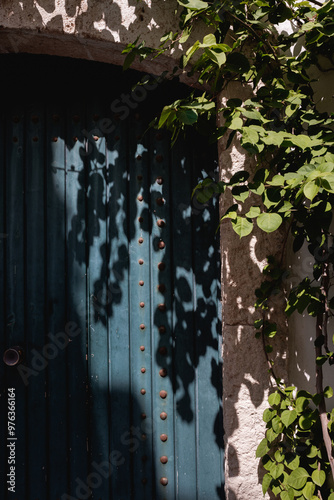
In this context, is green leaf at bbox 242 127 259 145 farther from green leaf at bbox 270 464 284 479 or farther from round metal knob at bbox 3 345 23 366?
round metal knob at bbox 3 345 23 366

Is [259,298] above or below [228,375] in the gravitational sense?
above

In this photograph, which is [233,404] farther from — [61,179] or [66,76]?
[66,76]

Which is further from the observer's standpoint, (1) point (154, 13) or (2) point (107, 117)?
(2) point (107, 117)

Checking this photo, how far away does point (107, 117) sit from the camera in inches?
90.4

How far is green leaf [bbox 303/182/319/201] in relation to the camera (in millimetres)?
1439

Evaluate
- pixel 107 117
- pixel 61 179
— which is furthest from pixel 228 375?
pixel 107 117

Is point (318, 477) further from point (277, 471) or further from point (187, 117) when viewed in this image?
point (187, 117)

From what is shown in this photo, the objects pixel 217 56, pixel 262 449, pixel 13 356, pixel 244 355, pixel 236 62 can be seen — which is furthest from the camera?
pixel 13 356

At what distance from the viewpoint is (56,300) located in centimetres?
221

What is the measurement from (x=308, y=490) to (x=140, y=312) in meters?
1.05

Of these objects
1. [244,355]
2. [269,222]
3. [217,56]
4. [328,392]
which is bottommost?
[328,392]

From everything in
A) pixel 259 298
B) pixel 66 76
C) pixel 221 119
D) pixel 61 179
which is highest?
pixel 66 76

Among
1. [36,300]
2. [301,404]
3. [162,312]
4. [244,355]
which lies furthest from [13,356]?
[301,404]

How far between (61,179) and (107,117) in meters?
0.40
